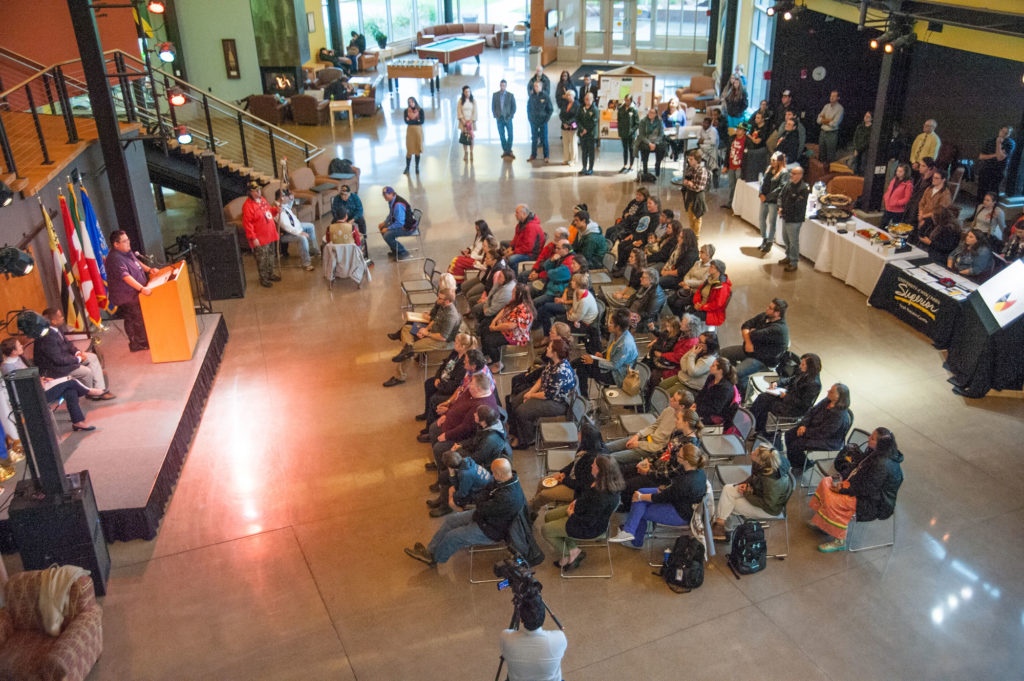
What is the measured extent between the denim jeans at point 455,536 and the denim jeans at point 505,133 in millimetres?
11839

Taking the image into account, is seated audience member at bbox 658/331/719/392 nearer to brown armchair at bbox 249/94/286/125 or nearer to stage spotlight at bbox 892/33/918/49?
stage spotlight at bbox 892/33/918/49

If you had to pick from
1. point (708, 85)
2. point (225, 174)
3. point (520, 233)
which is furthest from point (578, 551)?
point (708, 85)

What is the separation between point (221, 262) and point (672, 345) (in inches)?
239

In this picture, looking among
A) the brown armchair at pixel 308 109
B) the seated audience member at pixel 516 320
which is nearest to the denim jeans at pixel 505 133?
the brown armchair at pixel 308 109

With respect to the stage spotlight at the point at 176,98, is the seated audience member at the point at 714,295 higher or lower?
lower

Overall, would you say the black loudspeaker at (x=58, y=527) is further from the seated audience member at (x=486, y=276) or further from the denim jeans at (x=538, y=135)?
the denim jeans at (x=538, y=135)

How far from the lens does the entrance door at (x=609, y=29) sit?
25.2 metres

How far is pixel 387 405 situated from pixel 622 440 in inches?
104

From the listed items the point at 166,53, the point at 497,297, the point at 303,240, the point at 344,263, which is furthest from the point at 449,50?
the point at 497,297

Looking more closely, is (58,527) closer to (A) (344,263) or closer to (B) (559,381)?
(B) (559,381)

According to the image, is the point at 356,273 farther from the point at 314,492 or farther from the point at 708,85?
the point at 708,85

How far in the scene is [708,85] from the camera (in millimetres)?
20359

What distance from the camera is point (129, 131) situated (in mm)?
10914

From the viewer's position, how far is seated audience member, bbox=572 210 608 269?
34.0 ft
